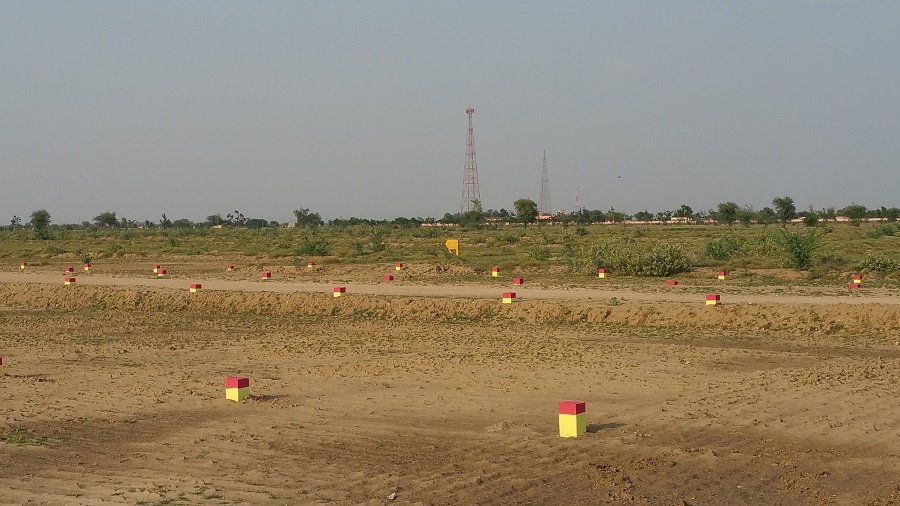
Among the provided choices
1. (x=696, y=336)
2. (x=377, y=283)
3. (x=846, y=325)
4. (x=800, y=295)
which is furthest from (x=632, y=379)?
(x=377, y=283)

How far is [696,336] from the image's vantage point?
1986 cm

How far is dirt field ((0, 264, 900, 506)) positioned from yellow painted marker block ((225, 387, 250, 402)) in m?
0.18

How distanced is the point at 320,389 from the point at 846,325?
37.6 feet

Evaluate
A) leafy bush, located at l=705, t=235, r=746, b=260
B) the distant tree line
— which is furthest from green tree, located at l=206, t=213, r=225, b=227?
leafy bush, located at l=705, t=235, r=746, b=260

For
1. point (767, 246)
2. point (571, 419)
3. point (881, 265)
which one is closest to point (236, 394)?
point (571, 419)

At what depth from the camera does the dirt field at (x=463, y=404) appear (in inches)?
345

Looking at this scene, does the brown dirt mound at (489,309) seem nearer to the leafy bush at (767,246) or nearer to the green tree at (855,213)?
the leafy bush at (767,246)

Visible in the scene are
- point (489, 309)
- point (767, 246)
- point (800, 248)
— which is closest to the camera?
point (489, 309)

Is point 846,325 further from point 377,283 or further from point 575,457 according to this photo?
point 377,283

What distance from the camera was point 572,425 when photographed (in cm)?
1043

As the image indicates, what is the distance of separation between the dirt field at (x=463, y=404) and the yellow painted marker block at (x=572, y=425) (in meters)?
0.13

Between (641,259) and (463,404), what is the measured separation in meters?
22.7

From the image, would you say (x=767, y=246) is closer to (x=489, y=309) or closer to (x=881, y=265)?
(x=881, y=265)

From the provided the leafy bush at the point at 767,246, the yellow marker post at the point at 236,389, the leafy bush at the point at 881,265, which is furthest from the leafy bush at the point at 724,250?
the yellow marker post at the point at 236,389
